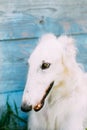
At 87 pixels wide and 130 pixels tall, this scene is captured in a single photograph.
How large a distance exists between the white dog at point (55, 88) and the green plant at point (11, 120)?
292mm

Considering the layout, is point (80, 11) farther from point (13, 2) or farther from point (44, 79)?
point (44, 79)

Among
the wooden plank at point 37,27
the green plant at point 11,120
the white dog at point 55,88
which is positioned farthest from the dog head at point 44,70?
the green plant at point 11,120

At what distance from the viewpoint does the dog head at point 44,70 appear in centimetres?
297

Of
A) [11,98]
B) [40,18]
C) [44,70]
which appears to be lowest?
[11,98]

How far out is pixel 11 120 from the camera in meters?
3.54

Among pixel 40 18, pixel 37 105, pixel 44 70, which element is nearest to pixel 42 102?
pixel 37 105

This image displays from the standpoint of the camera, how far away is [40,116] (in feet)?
10.4

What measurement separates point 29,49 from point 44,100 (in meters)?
0.51

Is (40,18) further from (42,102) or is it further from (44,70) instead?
(42,102)

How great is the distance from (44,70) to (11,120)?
0.67 metres

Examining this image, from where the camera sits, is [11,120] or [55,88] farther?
[11,120]

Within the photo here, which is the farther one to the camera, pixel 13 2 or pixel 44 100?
pixel 13 2

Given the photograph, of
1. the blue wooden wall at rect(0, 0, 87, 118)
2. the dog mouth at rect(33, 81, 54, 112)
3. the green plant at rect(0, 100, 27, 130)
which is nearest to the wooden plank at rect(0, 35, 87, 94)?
the blue wooden wall at rect(0, 0, 87, 118)

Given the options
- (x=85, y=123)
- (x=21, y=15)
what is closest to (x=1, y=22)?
(x=21, y=15)
